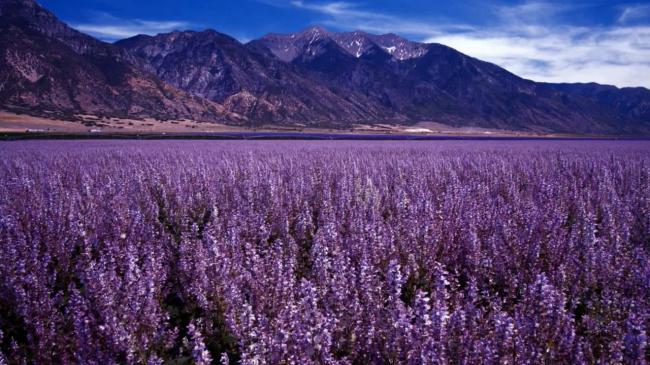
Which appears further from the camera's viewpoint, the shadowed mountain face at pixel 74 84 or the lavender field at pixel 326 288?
the shadowed mountain face at pixel 74 84

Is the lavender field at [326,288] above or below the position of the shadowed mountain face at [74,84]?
below

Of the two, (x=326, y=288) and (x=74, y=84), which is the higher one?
(x=74, y=84)

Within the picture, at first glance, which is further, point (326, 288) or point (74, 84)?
point (74, 84)

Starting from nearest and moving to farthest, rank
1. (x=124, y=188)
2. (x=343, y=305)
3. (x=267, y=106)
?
(x=343, y=305) < (x=124, y=188) < (x=267, y=106)

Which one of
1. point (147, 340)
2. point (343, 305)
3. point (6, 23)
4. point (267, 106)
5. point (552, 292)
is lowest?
point (147, 340)

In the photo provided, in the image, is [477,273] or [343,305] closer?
[343,305]

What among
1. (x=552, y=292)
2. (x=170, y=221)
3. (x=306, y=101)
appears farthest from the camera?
(x=306, y=101)

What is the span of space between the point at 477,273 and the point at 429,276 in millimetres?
464

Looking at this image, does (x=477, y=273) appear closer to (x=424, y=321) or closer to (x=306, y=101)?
(x=424, y=321)

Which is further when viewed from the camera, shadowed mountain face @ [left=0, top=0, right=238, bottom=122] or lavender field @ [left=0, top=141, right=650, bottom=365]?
shadowed mountain face @ [left=0, top=0, right=238, bottom=122]

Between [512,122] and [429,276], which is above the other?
[512,122]

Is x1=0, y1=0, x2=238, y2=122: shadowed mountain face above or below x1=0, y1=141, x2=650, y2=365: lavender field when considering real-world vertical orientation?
above

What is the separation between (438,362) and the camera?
2.16m

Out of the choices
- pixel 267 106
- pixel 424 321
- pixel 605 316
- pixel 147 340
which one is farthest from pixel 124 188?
pixel 267 106
